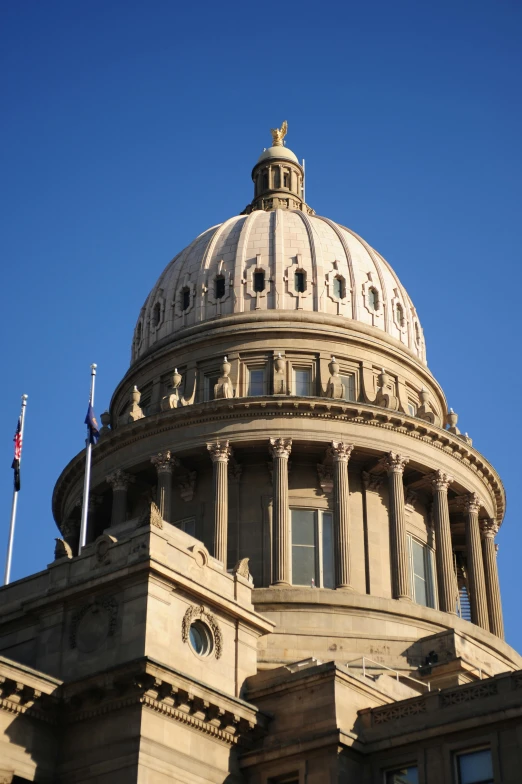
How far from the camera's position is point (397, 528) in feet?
210

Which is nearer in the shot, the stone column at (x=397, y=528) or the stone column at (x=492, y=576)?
the stone column at (x=397, y=528)

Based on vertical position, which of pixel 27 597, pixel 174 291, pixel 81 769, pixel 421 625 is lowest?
pixel 81 769

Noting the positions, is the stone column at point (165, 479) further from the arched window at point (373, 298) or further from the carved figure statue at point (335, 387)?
the arched window at point (373, 298)

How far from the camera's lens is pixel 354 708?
45656mm

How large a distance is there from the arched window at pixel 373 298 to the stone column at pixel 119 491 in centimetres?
1566

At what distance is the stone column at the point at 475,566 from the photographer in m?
66.9

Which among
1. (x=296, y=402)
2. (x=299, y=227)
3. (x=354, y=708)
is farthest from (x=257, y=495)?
(x=354, y=708)

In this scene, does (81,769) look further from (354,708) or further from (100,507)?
(100,507)

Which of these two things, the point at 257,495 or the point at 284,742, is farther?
the point at 257,495

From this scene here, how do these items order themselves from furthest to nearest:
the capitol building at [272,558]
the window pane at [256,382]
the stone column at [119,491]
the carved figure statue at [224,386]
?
the window pane at [256,382], the carved figure statue at [224,386], the stone column at [119,491], the capitol building at [272,558]

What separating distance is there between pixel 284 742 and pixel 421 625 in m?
16.6

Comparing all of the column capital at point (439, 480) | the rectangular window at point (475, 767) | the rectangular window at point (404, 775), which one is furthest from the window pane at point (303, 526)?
the rectangular window at point (475, 767)

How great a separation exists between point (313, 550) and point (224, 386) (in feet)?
28.9

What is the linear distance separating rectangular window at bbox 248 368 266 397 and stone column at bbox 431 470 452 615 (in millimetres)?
9148
